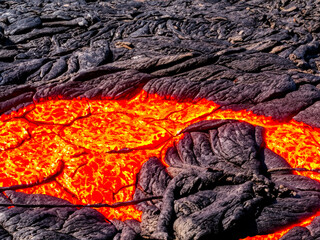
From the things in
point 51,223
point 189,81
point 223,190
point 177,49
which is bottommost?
point 51,223

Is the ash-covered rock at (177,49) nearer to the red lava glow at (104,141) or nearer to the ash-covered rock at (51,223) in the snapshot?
the red lava glow at (104,141)

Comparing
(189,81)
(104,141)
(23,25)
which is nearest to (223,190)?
(104,141)

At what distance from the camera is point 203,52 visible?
6.81 m

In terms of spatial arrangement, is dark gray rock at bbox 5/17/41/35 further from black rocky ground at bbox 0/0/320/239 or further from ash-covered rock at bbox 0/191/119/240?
ash-covered rock at bbox 0/191/119/240

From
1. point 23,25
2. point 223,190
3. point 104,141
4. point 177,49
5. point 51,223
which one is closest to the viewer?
point 51,223

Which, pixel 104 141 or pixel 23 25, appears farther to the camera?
pixel 23 25

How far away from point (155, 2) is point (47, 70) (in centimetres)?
454

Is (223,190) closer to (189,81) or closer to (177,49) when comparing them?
(189,81)

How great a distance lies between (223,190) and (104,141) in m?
1.95

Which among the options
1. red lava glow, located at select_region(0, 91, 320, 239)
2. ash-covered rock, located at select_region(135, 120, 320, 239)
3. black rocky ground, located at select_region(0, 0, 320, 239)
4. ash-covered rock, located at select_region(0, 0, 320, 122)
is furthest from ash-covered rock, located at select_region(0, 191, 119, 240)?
ash-covered rock, located at select_region(0, 0, 320, 122)

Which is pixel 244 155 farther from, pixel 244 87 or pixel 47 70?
pixel 47 70

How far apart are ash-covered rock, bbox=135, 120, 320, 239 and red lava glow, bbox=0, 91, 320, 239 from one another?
0.61 feet

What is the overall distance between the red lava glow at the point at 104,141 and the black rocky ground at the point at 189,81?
0.18 m

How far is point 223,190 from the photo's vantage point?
4.26m
